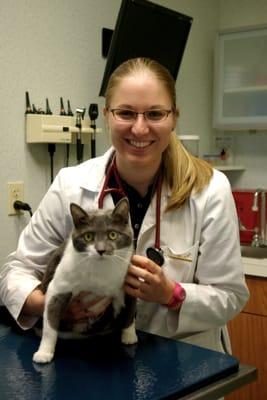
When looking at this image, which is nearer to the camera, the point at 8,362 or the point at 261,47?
the point at 8,362

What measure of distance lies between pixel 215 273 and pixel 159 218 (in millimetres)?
204

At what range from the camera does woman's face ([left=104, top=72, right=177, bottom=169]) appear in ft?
4.39

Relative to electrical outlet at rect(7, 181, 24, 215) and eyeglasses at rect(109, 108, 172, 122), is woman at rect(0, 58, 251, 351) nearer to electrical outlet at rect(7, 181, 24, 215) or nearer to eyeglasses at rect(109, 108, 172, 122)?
eyeglasses at rect(109, 108, 172, 122)

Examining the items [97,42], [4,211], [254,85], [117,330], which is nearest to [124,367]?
[117,330]

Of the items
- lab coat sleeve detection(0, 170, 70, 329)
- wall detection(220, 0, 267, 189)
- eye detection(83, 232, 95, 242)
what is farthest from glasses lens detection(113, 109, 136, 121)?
wall detection(220, 0, 267, 189)

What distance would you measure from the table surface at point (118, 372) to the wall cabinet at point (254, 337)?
141 centimetres

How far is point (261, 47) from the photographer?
2.97 m

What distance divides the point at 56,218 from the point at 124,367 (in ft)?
1.67

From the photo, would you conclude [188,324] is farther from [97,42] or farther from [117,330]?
[97,42]

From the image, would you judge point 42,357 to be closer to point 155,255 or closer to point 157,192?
point 155,255

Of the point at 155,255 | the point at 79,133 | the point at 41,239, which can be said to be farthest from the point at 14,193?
the point at 155,255

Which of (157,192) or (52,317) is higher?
(157,192)

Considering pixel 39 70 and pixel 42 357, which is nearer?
pixel 42 357

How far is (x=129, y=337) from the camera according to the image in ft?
4.09
